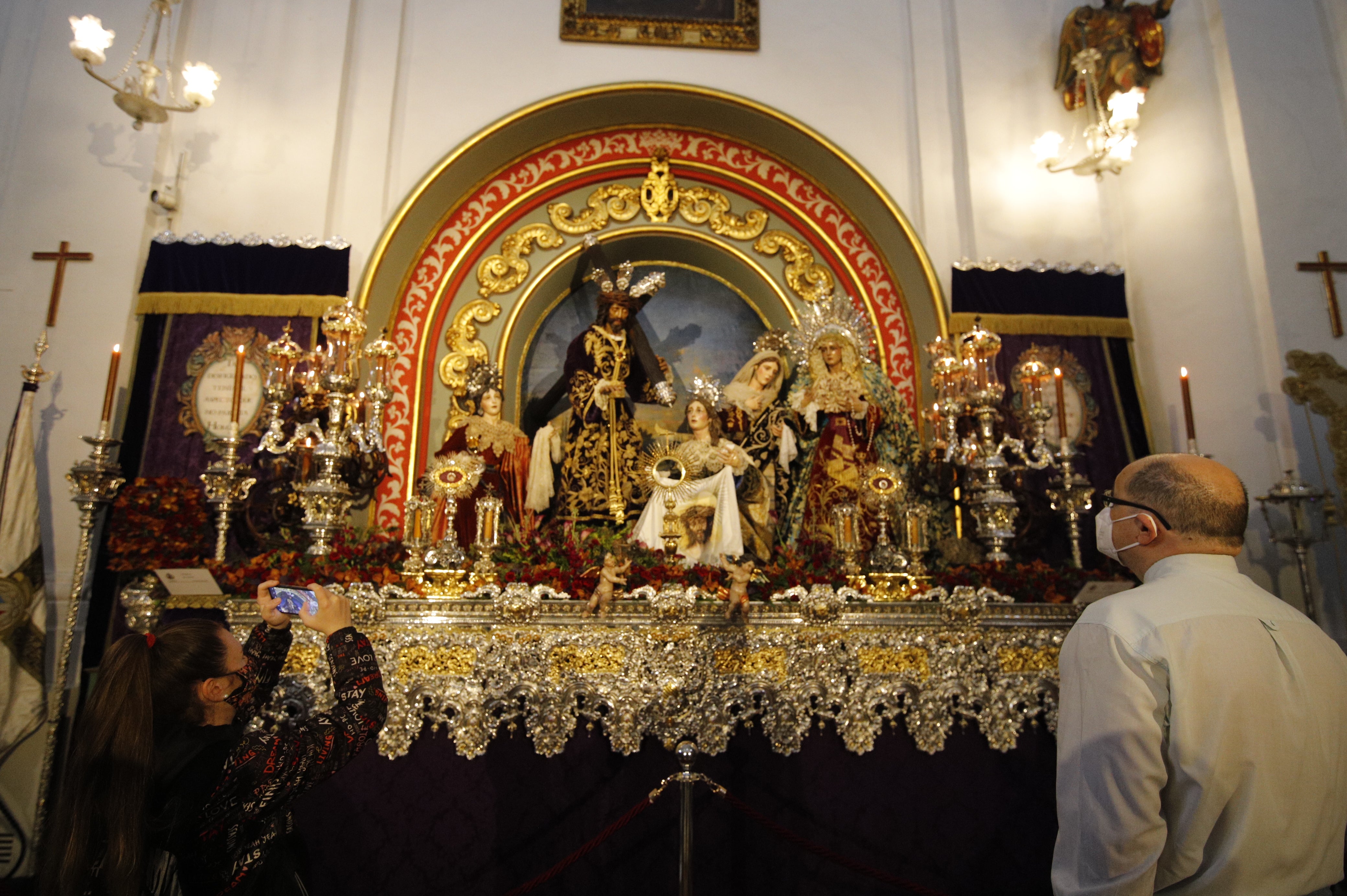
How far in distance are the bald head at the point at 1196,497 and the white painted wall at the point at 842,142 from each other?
4.01m

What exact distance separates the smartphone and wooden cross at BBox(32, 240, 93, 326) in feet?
15.3

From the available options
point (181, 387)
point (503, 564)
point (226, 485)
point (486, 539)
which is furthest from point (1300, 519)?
point (181, 387)

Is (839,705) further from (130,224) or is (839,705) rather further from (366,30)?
(366,30)

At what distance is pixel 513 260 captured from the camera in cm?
739

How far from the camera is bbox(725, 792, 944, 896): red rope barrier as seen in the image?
11.0ft

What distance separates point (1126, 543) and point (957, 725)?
2254 millimetres

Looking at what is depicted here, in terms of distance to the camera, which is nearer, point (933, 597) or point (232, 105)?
point (933, 597)

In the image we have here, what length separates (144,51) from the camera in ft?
21.5

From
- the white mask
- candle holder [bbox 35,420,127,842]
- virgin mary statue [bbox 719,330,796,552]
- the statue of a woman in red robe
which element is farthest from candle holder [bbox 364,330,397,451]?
the white mask

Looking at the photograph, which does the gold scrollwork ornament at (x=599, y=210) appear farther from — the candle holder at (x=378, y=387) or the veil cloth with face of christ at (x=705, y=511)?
the veil cloth with face of christ at (x=705, y=511)

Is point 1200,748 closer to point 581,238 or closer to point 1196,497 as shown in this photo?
point 1196,497

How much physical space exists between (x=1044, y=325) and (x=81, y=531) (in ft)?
22.2

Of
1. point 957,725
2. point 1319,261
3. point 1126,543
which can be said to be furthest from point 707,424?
point 1319,261

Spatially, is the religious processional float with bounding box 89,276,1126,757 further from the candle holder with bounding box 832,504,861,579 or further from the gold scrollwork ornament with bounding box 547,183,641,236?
the gold scrollwork ornament with bounding box 547,183,641,236
